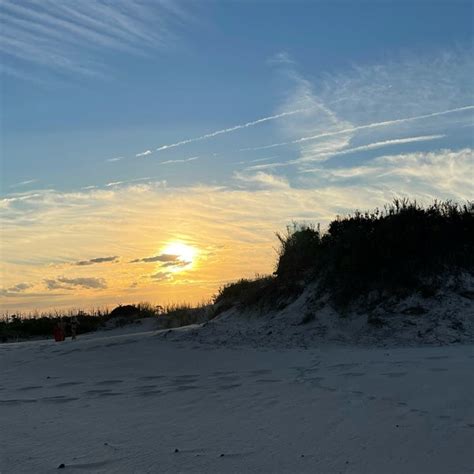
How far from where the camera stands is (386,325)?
1134cm

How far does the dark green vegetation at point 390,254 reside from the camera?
1245 cm

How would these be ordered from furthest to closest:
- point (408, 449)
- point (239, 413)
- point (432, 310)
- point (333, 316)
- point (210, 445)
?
point (333, 316), point (432, 310), point (239, 413), point (210, 445), point (408, 449)

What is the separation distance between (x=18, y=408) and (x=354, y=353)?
17.3 ft

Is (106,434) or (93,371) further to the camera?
(93,371)

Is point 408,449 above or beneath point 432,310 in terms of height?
beneath

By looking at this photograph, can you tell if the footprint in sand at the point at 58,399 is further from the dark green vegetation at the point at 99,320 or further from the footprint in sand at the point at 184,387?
the dark green vegetation at the point at 99,320

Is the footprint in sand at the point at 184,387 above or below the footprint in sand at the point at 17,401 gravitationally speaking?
below

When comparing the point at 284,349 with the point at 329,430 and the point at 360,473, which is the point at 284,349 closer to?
the point at 329,430

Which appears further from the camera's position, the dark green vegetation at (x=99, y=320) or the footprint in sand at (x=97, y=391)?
the dark green vegetation at (x=99, y=320)

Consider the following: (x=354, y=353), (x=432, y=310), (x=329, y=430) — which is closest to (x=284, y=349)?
(x=354, y=353)

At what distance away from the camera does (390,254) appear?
12867 millimetres

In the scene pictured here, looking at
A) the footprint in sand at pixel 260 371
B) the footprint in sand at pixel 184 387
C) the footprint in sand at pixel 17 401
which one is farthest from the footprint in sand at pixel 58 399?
the footprint in sand at pixel 260 371

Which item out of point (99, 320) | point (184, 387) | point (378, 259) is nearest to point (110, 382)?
point (184, 387)

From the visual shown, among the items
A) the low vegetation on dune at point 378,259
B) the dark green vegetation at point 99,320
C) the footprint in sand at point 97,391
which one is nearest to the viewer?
the footprint in sand at point 97,391
